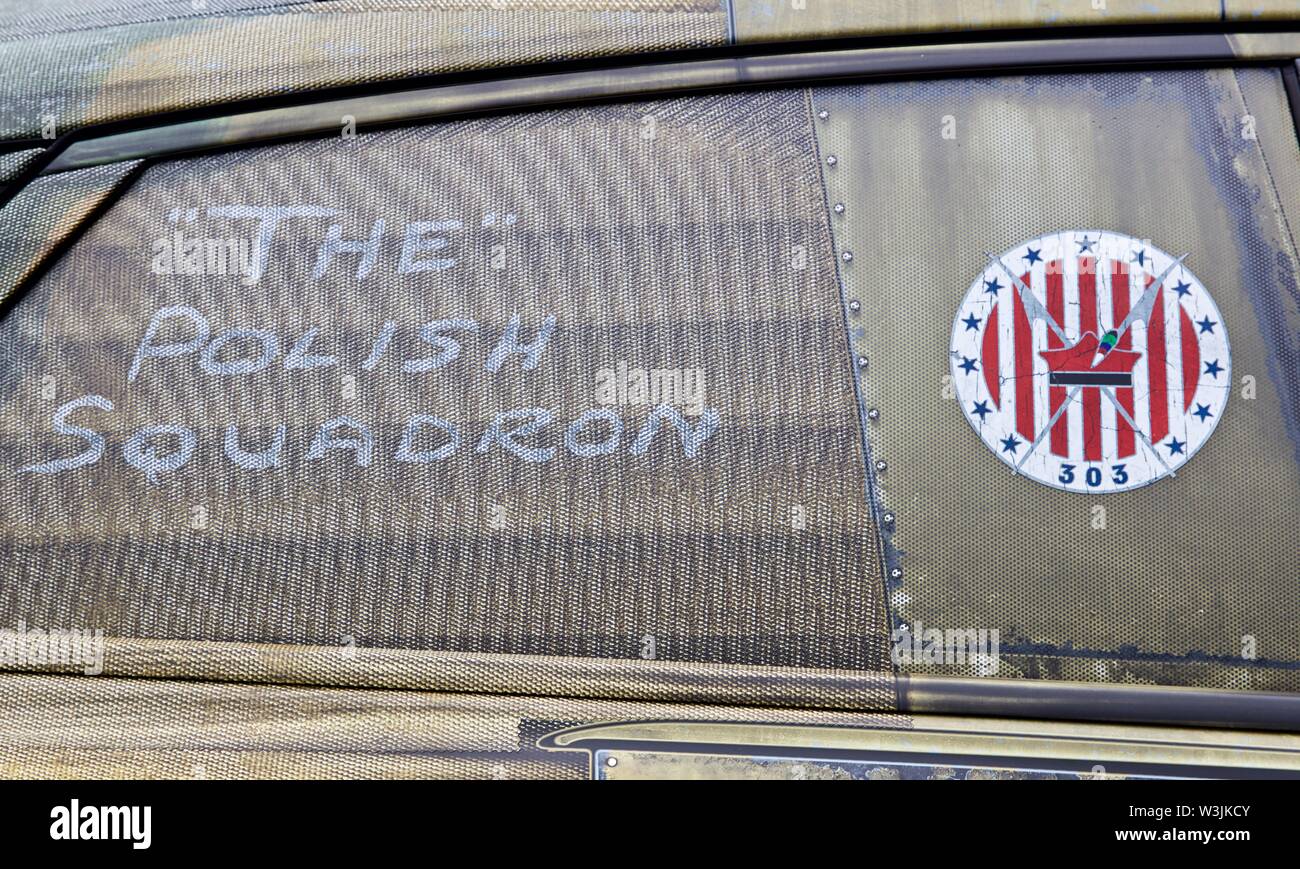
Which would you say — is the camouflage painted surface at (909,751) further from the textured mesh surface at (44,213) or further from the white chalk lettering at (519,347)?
the textured mesh surface at (44,213)

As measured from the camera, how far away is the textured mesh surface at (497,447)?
5.27 ft

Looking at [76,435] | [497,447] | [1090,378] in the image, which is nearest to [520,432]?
[497,447]

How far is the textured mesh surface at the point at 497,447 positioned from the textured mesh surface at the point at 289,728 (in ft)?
0.26

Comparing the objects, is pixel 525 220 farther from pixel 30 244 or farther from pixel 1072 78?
pixel 1072 78

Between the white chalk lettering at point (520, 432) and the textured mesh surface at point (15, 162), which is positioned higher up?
the textured mesh surface at point (15, 162)

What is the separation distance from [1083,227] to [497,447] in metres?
0.91

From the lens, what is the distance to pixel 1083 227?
65.6 inches

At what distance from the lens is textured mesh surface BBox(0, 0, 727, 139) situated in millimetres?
1764

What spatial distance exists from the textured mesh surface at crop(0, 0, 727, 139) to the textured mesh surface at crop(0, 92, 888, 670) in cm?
17

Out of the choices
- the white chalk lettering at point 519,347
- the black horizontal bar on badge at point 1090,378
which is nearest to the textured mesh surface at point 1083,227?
the black horizontal bar on badge at point 1090,378

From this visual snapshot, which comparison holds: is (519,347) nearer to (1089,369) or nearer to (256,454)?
(256,454)
